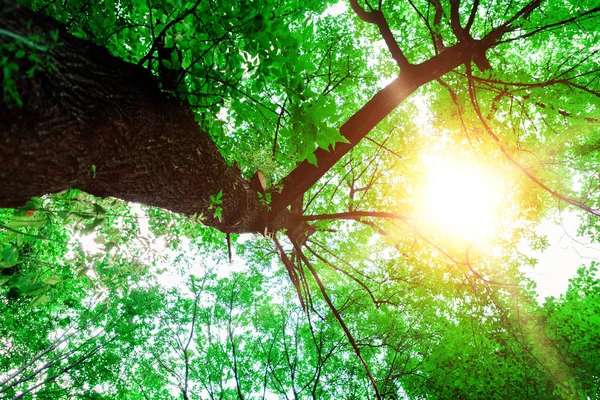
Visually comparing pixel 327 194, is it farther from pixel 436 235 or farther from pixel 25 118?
pixel 25 118

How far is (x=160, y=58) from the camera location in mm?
1697

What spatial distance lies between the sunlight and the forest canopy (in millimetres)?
41

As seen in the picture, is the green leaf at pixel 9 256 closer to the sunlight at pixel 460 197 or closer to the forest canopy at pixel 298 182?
the forest canopy at pixel 298 182

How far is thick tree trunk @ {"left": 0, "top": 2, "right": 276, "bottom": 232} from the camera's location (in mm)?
1091

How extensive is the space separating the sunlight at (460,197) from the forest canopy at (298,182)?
41 millimetres

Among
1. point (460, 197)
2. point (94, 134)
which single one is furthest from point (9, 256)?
point (460, 197)

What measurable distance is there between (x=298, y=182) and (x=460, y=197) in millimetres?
3929

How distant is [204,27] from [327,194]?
4.95 metres

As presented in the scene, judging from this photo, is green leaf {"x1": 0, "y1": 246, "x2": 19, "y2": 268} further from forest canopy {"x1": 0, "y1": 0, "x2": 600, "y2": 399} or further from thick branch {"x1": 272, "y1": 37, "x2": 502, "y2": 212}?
thick branch {"x1": 272, "y1": 37, "x2": 502, "y2": 212}

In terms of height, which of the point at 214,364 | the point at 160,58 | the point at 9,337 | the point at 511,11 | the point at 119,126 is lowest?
the point at 119,126

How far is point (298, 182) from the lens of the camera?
3.04 meters

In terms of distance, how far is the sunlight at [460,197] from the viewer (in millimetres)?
5398

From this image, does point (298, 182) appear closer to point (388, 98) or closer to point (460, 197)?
point (388, 98)

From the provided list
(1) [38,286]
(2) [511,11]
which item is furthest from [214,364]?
(2) [511,11]
